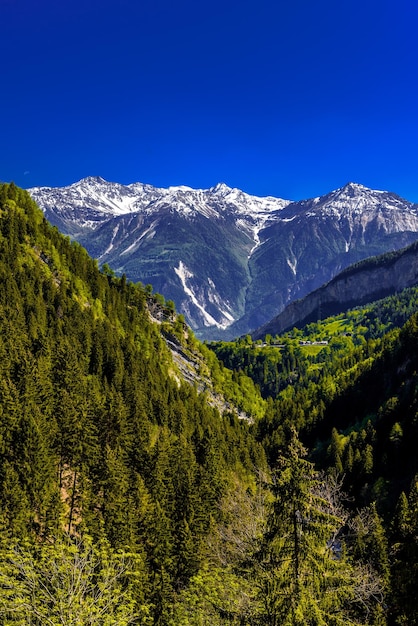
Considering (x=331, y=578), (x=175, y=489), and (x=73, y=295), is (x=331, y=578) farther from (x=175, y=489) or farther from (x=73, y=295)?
(x=73, y=295)

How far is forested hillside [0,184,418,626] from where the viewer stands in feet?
80.5

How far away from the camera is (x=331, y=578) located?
2312cm

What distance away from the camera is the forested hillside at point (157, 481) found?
80.5 ft

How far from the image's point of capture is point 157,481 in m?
64.4

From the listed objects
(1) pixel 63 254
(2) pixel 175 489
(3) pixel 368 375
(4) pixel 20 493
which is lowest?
(4) pixel 20 493

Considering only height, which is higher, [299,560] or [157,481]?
[299,560]

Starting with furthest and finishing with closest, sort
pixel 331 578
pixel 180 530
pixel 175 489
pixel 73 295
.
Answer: pixel 73 295
pixel 175 489
pixel 180 530
pixel 331 578

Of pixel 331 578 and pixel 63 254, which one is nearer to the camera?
pixel 331 578

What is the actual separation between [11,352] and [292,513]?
60.9 m

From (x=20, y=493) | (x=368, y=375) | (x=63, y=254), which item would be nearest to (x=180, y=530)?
(x=20, y=493)

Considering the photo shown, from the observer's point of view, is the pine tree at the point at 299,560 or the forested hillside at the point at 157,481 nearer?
the pine tree at the point at 299,560

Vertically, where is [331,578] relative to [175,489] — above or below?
above

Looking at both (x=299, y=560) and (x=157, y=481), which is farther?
(x=157, y=481)

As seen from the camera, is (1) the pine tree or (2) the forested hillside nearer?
(1) the pine tree
